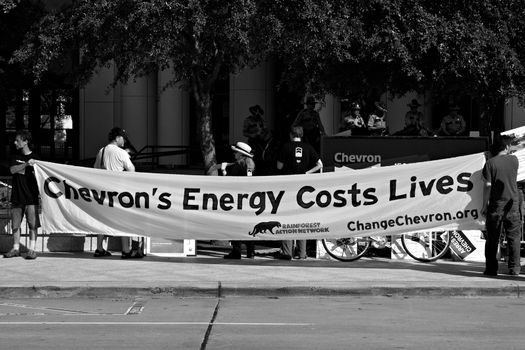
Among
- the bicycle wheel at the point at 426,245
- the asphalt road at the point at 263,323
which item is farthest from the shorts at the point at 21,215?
the bicycle wheel at the point at 426,245

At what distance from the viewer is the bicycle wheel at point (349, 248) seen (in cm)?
1386

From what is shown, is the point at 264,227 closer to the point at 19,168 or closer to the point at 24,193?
the point at 24,193

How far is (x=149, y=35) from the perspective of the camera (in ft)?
46.0

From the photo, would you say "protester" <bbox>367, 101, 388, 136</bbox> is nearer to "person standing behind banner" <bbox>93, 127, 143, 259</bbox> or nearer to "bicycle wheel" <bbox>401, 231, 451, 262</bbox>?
"bicycle wheel" <bbox>401, 231, 451, 262</bbox>

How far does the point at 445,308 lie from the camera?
35.2ft

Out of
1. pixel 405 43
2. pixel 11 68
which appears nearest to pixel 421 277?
pixel 405 43

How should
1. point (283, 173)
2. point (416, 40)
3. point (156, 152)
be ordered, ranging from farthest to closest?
point (156, 152) < point (416, 40) < point (283, 173)

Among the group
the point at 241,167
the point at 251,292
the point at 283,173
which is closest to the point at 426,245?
the point at 283,173

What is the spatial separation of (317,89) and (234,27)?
4369mm

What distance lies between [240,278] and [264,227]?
143 centimetres

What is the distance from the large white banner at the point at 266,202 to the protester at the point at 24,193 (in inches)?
5.8

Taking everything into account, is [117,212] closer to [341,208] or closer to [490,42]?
[341,208]

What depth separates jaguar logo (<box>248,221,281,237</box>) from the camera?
1344 centimetres

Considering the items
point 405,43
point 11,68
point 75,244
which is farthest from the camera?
point 11,68
